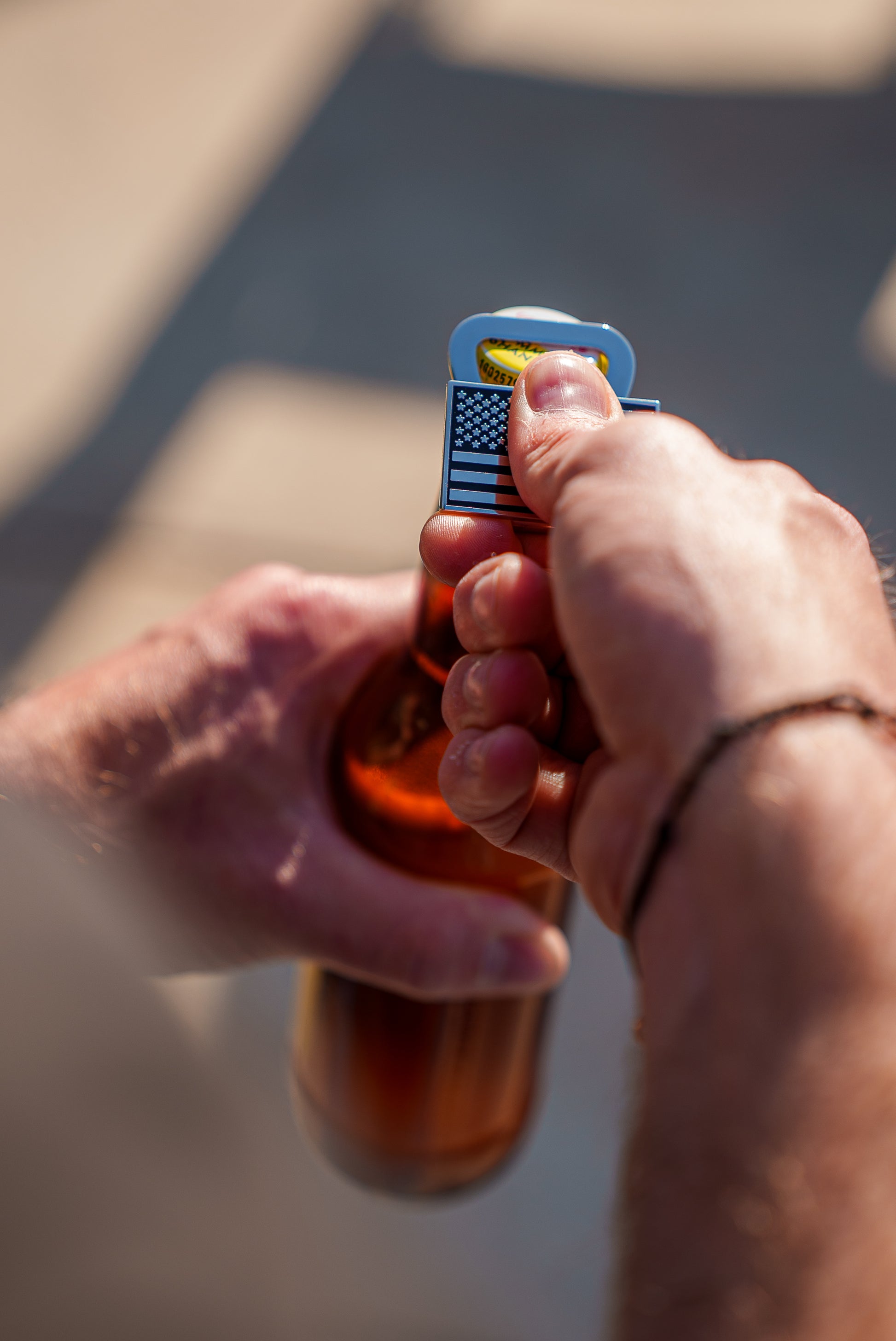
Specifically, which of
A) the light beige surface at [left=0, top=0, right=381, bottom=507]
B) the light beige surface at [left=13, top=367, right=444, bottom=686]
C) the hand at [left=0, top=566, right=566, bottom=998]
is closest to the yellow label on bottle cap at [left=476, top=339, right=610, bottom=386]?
the hand at [left=0, top=566, right=566, bottom=998]

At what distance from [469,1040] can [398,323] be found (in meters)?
1.01

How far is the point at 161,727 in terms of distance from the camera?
74cm

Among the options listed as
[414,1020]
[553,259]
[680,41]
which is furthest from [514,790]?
[680,41]

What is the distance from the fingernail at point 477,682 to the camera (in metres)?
0.44

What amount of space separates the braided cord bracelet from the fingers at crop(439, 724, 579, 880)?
74 millimetres

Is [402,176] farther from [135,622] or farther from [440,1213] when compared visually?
[440,1213]

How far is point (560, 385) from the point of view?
1.38 ft

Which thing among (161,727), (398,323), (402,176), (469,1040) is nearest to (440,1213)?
(469,1040)

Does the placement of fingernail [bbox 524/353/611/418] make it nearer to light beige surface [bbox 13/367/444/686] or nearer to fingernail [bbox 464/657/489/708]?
fingernail [bbox 464/657/489/708]

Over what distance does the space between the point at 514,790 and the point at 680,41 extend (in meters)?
1.65

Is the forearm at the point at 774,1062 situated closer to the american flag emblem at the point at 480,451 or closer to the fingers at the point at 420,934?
the american flag emblem at the point at 480,451

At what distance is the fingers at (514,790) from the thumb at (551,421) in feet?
0.33

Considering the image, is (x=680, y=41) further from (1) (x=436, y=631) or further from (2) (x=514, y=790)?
(2) (x=514, y=790)

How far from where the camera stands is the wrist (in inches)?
13.6
